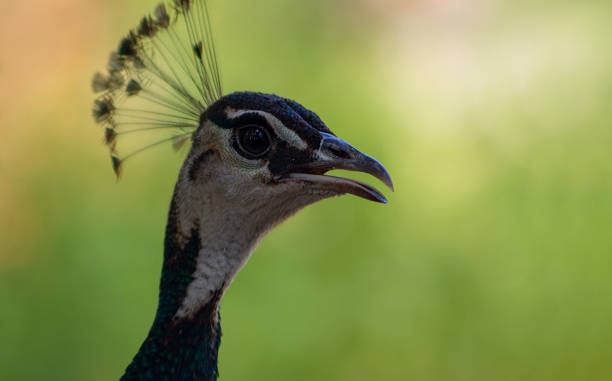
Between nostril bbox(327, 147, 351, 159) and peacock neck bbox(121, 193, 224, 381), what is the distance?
222mm

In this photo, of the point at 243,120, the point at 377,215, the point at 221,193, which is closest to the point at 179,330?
the point at 221,193

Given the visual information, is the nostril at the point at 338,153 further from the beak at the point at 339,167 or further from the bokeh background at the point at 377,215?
the bokeh background at the point at 377,215

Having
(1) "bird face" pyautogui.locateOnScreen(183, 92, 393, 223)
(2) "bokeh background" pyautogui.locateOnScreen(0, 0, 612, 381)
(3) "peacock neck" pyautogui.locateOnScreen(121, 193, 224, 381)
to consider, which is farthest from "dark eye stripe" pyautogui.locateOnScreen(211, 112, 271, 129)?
(2) "bokeh background" pyautogui.locateOnScreen(0, 0, 612, 381)

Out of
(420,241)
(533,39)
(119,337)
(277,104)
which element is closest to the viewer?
(277,104)

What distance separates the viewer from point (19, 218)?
71.3 inches

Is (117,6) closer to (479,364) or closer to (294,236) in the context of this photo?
(294,236)

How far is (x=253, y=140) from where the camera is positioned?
83cm

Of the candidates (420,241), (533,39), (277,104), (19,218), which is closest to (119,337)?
(19,218)

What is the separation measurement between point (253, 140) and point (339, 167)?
13 cm

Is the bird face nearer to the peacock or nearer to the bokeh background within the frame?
the peacock

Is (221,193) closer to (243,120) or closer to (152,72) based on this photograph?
(243,120)

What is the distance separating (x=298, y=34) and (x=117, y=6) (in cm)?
59

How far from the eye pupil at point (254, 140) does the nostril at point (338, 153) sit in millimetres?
90

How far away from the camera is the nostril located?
0.80m
